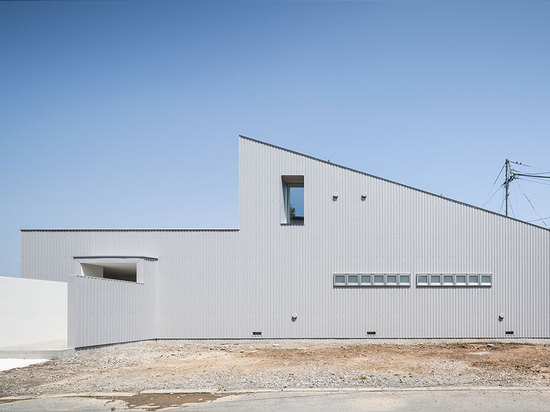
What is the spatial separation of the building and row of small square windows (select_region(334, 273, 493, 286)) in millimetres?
40

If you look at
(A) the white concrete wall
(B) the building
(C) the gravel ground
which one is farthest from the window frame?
(A) the white concrete wall

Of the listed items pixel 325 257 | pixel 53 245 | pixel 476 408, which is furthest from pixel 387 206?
pixel 53 245

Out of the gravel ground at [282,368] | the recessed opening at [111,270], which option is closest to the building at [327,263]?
the recessed opening at [111,270]

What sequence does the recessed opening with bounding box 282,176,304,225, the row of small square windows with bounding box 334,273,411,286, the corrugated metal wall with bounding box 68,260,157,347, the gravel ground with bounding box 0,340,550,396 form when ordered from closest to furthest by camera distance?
the gravel ground with bounding box 0,340,550,396 < the corrugated metal wall with bounding box 68,260,157,347 < the row of small square windows with bounding box 334,273,411,286 < the recessed opening with bounding box 282,176,304,225

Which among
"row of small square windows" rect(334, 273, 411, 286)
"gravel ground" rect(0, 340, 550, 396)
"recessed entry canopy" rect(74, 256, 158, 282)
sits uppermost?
"recessed entry canopy" rect(74, 256, 158, 282)

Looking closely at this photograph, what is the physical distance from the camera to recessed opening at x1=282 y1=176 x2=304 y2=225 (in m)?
20.8

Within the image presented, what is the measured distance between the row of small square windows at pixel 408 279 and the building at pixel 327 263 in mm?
40

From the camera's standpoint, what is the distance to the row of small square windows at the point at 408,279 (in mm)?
20031

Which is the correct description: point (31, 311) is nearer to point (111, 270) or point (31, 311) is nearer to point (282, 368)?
point (111, 270)

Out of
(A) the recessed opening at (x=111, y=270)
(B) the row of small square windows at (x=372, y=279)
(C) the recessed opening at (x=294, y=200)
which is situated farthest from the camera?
(C) the recessed opening at (x=294, y=200)

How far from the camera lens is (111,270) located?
23328 mm

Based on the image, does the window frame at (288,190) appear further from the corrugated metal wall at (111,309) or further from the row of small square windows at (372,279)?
the corrugated metal wall at (111,309)

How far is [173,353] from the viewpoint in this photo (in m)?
16.8

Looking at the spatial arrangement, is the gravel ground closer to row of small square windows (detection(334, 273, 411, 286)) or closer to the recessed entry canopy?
row of small square windows (detection(334, 273, 411, 286))
